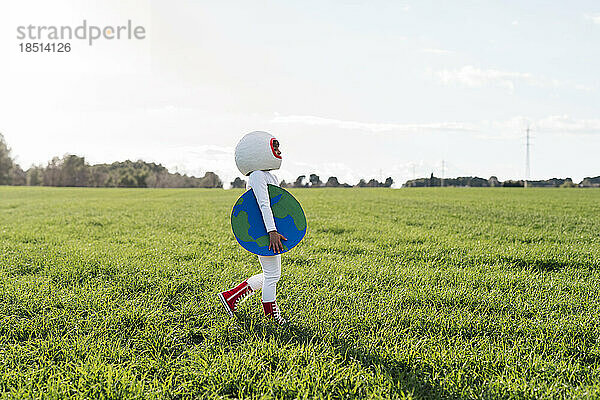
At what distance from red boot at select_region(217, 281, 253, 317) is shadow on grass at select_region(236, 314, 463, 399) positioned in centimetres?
15

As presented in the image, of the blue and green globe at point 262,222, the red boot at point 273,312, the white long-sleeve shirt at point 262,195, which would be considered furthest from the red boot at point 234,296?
the white long-sleeve shirt at point 262,195

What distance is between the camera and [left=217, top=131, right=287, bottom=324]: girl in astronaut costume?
4516 mm

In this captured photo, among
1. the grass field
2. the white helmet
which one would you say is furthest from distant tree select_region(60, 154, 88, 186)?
the white helmet

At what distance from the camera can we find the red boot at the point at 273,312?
474cm

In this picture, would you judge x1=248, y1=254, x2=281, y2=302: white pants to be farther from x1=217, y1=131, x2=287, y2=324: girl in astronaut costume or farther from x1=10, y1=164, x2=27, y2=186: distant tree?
x1=10, y1=164, x2=27, y2=186: distant tree

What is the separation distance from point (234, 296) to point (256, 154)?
1.48 metres

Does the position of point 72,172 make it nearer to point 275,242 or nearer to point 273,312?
point 273,312

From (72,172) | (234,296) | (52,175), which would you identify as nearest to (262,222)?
(234,296)

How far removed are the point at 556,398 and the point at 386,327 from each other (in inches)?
63.8

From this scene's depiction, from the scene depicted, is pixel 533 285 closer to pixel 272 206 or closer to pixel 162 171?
pixel 272 206

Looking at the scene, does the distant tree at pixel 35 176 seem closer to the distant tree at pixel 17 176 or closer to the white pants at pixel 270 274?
the distant tree at pixel 17 176

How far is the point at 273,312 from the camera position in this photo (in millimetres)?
4758

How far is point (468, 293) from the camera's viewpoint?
19.1 ft

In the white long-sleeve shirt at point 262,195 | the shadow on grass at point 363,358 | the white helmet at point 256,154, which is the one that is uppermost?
the white helmet at point 256,154
